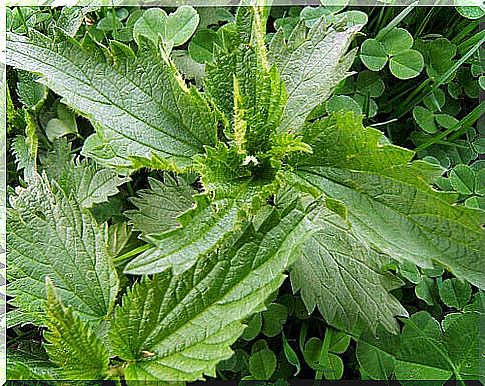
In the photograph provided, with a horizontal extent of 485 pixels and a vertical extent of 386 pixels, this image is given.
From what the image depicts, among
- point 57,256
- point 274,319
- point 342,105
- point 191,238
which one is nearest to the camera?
point 191,238

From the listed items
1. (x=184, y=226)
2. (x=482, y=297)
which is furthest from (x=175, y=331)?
(x=482, y=297)

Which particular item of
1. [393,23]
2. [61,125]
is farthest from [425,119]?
[61,125]

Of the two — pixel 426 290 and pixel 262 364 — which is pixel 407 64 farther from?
pixel 262 364

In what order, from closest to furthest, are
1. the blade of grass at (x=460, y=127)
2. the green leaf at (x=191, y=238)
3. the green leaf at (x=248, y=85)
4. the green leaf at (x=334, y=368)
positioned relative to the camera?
the green leaf at (x=191, y=238) → the green leaf at (x=248, y=85) → the green leaf at (x=334, y=368) → the blade of grass at (x=460, y=127)

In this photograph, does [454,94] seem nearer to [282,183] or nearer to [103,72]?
[282,183]

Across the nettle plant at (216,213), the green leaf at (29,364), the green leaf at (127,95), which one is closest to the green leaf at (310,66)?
the nettle plant at (216,213)

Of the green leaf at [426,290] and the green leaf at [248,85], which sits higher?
the green leaf at [248,85]

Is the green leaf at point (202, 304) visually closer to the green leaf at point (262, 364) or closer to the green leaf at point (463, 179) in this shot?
the green leaf at point (262, 364)
